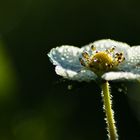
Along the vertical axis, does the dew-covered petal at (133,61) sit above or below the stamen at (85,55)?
below

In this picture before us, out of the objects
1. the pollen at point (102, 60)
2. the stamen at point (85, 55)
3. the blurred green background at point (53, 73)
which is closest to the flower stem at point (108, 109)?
the pollen at point (102, 60)

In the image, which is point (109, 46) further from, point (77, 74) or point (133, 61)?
point (77, 74)

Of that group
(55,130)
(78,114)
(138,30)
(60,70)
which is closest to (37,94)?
(78,114)

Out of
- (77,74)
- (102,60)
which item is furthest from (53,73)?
(77,74)

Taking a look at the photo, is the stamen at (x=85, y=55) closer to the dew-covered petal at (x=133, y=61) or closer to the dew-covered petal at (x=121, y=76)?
the dew-covered petal at (x=133, y=61)

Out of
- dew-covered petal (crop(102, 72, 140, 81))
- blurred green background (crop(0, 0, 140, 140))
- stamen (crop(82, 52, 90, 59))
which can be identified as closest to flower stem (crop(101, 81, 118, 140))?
dew-covered petal (crop(102, 72, 140, 81))

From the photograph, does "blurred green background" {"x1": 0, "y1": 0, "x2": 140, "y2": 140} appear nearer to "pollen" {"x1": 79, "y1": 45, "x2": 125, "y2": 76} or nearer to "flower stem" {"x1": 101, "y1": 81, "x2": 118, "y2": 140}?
"pollen" {"x1": 79, "y1": 45, "x2": 125, "y2": 76}

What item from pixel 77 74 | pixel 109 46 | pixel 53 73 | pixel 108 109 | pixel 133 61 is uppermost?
pixel 53 73
